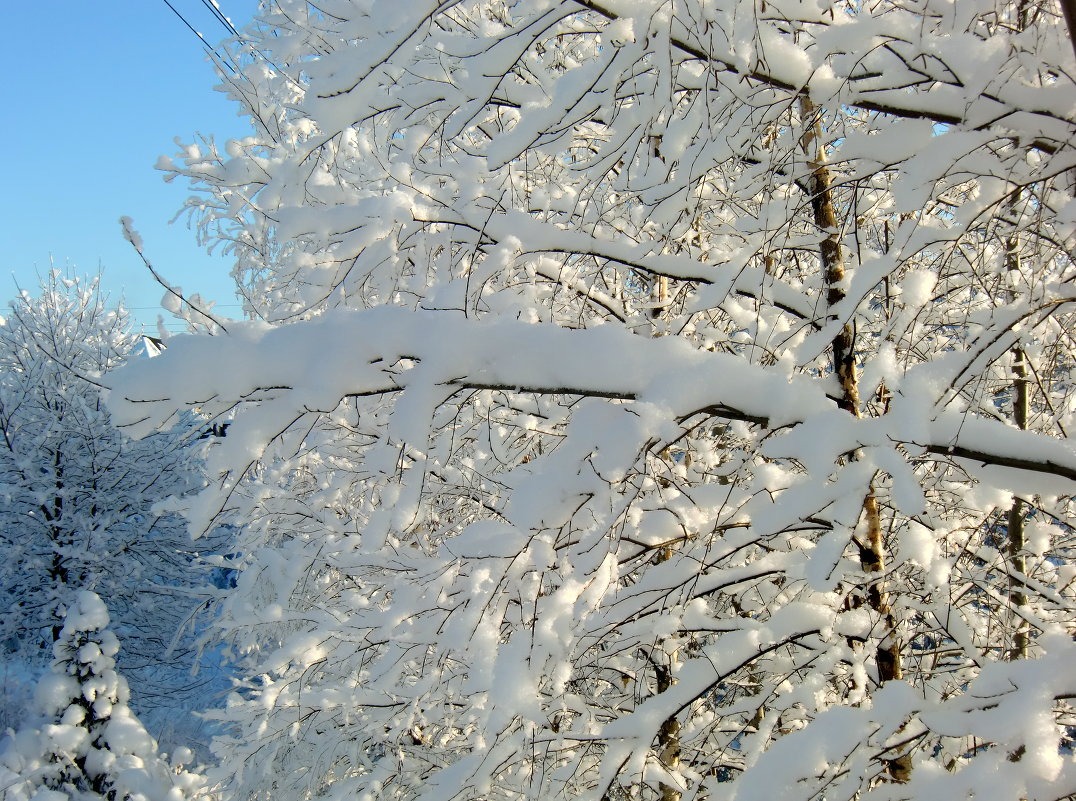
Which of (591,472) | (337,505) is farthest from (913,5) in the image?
(337,505)

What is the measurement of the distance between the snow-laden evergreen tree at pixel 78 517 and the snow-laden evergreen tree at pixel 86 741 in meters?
4.45

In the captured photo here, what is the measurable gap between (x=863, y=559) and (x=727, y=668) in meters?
0.72

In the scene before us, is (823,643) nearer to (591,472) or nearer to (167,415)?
(591,472)

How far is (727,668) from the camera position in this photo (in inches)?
86.0

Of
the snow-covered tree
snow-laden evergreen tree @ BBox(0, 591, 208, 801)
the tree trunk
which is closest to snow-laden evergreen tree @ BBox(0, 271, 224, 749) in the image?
snow-laden evergreen tree @ BBox(0, 591, 208, 801)

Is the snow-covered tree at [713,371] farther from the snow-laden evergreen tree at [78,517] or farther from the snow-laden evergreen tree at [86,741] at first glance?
the snow-laden evergreen tree at [78,517]

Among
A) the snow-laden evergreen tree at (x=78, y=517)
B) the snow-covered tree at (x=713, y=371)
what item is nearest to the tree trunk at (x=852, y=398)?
the snow-covered tree at (x=713, y=371)

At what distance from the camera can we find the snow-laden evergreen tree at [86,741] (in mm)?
7152

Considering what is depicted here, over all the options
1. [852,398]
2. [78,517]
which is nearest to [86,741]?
[78,517]

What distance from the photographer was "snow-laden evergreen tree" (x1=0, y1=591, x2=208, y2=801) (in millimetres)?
7152

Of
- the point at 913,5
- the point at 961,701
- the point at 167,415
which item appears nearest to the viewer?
the point at 167,415

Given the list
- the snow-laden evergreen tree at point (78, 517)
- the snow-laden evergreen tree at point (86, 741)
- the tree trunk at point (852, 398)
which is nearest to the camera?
the tree trunk at point (852, 398)

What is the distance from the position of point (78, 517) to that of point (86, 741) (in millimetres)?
6497

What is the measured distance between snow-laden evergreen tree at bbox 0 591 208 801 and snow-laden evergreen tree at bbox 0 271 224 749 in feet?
14.6
